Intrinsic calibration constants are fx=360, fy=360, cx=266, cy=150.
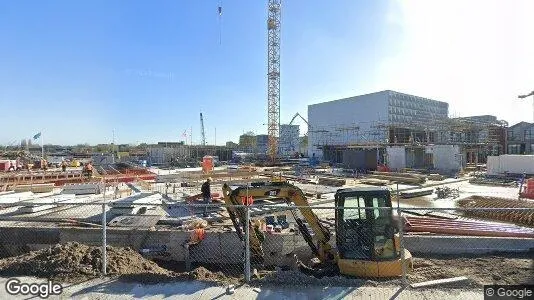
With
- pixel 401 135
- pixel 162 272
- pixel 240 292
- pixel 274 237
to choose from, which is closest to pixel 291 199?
pixel 240 292

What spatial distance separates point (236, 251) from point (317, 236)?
3.15m

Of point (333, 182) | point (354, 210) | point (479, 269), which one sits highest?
point (354, 210)

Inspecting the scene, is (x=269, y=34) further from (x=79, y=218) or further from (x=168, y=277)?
(x=168, y=277)

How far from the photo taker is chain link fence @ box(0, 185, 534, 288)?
7.01 metres

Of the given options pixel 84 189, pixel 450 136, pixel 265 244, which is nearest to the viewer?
pixel 265 244

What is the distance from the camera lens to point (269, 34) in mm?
66438

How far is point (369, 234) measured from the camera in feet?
23.2

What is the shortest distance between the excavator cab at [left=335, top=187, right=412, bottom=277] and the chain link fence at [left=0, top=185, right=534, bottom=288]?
0.02 meters

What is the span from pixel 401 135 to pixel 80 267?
48.1 meters

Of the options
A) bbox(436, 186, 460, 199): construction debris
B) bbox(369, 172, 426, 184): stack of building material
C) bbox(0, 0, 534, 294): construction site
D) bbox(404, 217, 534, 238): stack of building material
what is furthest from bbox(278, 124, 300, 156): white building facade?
bbox(404, 217, 534, 238): stack of building material

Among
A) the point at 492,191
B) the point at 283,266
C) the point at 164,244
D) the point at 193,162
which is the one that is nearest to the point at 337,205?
the point at 283,266

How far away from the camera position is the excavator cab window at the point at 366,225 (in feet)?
23.0

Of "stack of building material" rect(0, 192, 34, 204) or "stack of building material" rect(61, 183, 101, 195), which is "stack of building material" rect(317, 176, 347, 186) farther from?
"stack of building material" rect(0, 192, 34, 204)

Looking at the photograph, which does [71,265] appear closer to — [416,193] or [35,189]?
[35,189]
